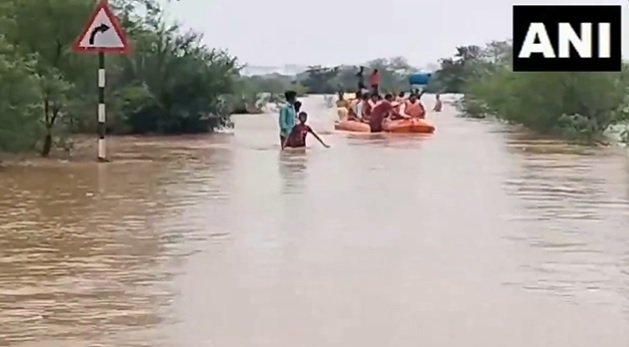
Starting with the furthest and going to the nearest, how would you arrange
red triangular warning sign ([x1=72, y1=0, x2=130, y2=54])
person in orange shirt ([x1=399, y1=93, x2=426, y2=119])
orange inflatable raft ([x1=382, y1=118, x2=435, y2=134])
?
person in orange shirt ([x1=399, y1=93, x2=426, y2=119])
orange inflatable raft ([x1=382, y1=118, x2=435, y2=134])
red triangular warning sign ([x1=72, y1=0, x2=130, y2=54])

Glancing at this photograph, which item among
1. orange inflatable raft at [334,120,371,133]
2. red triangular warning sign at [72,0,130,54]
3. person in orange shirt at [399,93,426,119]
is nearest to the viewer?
red triangular warning sign at [72,0,130,54]

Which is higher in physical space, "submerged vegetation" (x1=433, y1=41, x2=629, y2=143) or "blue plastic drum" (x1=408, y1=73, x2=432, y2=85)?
"blue plastic drum" (x1=408, y1=73, x2=432, y2=85)

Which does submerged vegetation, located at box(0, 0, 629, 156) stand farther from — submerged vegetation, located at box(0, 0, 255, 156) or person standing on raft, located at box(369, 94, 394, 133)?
person standing on raft, located at box(369, 94, 394, 133)

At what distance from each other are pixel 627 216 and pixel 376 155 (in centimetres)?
1158

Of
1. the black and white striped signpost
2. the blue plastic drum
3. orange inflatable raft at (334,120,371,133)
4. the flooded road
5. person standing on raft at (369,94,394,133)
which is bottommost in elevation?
the flooded road

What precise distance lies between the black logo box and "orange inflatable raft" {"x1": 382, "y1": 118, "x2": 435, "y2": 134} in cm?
504

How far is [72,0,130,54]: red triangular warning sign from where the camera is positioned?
2111cm

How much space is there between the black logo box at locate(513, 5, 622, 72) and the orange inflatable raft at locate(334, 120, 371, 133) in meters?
6.54

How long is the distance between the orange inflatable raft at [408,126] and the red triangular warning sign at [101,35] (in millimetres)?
16027

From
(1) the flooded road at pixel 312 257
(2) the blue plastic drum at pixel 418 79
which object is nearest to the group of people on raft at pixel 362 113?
(1) the flooded road at pixel 312 257

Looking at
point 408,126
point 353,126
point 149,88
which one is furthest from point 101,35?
point 353,126

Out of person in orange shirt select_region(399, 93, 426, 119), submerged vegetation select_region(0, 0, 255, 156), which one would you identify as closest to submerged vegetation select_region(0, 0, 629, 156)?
submerged vegetation select_region(0, 0, 255, 156)

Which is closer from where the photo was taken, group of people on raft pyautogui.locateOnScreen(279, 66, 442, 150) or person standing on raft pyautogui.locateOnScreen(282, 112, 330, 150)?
person standing on raft pyautogui.locateOnScreen(282, 112, 330, 150)

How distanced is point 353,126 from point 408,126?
224cm
